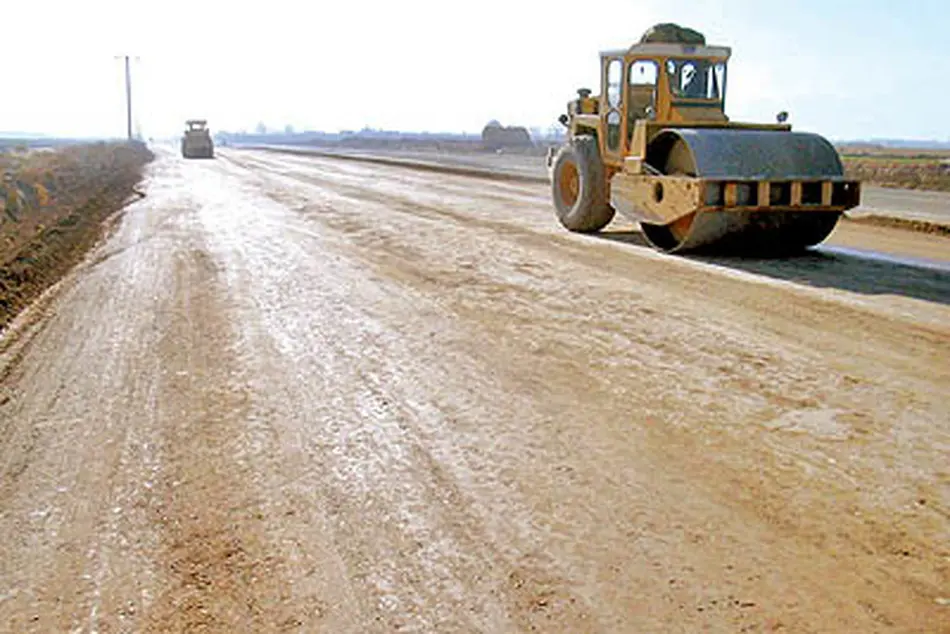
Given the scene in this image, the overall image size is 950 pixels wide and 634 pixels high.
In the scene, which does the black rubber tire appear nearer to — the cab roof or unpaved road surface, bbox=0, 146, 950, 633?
the cab roof

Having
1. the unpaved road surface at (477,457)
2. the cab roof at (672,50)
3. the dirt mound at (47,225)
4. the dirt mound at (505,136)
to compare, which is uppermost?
the dirt mound at (505,136)

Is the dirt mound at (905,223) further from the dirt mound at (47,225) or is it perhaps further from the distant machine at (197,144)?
the distant machine at (197,144)

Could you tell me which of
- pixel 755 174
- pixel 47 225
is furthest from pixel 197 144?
pixel 755 174

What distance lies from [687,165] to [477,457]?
813cm

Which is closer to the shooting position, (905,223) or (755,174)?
(755,174)

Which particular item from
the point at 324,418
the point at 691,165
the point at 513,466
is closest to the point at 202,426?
the point at 324,418

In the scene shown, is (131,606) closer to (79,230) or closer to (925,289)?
(925,289)

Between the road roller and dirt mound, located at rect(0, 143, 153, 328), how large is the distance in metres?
7.08

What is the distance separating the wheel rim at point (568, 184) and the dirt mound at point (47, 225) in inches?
278

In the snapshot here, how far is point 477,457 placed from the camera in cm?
455

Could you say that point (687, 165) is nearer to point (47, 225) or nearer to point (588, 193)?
point (588, 193)

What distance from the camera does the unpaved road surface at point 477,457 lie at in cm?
332

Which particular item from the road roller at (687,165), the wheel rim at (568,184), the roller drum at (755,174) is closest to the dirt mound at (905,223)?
the road roller at (687,165)

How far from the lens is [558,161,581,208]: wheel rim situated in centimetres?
1451
